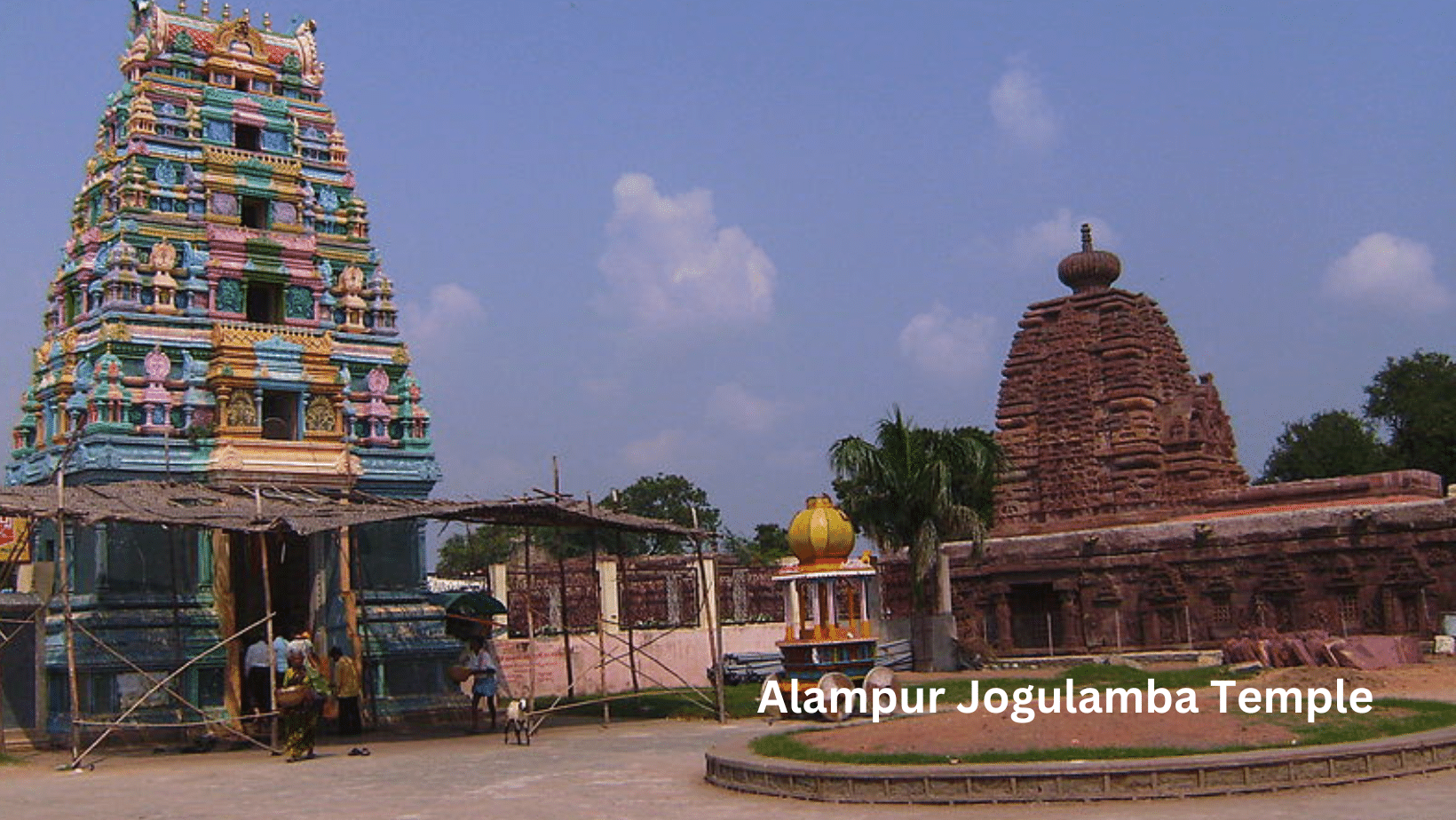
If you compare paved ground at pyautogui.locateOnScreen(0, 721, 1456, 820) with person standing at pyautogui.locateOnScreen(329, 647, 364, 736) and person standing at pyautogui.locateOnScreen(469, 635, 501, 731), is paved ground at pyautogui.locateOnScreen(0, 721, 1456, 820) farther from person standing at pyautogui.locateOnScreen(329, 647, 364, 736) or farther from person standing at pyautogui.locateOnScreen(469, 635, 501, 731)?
person standing at pyautogui.locateOnScreen(329, 647, 364, 736)

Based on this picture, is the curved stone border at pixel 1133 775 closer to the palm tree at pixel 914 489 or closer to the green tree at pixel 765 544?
the palm tree at pixel 914 489

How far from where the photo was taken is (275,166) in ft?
90.5

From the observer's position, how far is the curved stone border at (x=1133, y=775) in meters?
12.1

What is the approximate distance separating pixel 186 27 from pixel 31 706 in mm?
12259

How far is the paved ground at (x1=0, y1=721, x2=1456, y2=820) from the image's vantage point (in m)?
11.8

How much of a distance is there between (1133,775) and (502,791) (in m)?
5.85

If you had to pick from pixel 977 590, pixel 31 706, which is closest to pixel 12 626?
pixel 31 706

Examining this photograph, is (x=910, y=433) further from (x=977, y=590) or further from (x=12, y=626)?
(x=12, y=626)

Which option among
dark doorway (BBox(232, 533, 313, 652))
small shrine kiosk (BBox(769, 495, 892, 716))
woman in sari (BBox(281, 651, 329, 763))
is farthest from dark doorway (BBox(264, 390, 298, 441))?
small shrine kiosk (BBox(769, 495, 892, 716))

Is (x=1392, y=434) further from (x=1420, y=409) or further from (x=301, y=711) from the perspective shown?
(x=301, y=711)

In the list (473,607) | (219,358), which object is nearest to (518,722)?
(473,607)

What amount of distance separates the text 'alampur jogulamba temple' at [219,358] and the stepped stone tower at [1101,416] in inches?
839

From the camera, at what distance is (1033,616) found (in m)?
38.8

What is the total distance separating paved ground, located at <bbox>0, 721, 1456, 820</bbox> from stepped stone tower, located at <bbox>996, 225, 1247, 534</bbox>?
2351cm
